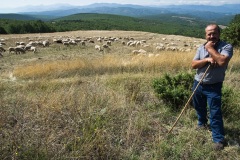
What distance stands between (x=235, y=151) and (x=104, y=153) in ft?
6.39

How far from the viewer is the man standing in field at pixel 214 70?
380 centimetres

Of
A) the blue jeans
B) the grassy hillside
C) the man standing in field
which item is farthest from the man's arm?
the grassy hillside

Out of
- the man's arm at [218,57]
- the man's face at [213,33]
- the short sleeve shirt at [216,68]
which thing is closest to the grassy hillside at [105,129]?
the short sleeve shirt at [216,68]

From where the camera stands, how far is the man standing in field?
380cm

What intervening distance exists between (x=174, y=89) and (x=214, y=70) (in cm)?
157

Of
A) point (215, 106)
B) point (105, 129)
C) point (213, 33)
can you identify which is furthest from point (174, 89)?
point (105, 129)

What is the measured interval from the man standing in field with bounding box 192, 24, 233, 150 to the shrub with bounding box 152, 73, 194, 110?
120 centimetres

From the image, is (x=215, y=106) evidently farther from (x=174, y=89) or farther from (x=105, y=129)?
(x=105, y=129)

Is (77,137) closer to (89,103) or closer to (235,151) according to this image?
(89,103)

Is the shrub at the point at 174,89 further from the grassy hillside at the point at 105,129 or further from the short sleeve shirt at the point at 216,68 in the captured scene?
the short sleeve shirt at the point at 216,68

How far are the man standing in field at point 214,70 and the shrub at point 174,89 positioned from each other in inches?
47.3

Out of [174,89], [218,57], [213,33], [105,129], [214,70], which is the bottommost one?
[105,129]

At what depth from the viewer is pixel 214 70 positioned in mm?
3945

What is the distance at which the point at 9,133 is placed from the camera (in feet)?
11.7
